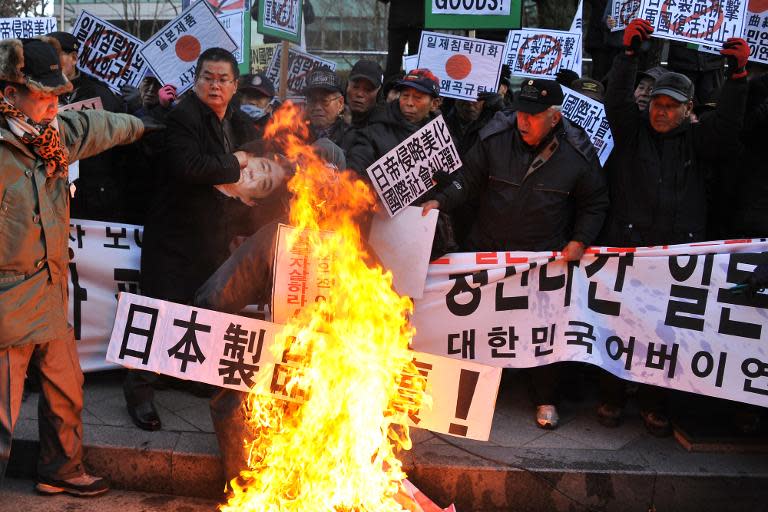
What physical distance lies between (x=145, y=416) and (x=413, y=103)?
9.04 feet

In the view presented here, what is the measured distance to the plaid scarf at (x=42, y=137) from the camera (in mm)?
3487

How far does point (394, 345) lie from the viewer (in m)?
3.87

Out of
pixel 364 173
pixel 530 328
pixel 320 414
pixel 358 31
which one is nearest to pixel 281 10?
pixel 364 173

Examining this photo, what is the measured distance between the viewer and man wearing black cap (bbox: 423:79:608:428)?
16.1 feet

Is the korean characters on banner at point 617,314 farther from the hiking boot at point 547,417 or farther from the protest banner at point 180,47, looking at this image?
the protest banner at point 180,47

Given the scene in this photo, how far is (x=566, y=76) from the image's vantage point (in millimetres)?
7805

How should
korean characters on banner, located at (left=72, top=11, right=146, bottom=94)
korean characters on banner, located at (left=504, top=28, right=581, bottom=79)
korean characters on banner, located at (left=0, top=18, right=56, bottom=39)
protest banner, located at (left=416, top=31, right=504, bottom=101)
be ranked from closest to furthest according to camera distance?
korean characters on banner, located at (left=72, top=11, right=146, bottom=94)
protest banner, located at (left=416, top=31, right=504, bottom=101)
korean characters on banner, located at (left=504, top=28, right=581, bottom=79)
korean characters on banner, located at (left=0, top=18, right=56, bottom=39)

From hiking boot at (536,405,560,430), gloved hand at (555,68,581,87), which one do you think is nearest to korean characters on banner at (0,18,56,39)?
gloved hand at (555,68,581,87)

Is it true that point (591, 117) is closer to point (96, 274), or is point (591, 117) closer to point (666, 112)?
point (666, 112)

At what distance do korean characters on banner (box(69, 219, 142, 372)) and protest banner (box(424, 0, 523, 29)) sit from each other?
3.30m

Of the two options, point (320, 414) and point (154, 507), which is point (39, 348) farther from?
→ point (320, 414)

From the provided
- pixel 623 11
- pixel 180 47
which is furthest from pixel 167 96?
pixel 623 11

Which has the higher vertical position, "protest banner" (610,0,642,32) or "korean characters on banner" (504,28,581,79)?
"protest banner" (610,0,642,32)

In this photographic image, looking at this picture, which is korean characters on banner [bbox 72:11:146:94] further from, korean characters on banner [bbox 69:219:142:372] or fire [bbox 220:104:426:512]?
fire [bbox 220:104:426:512]
